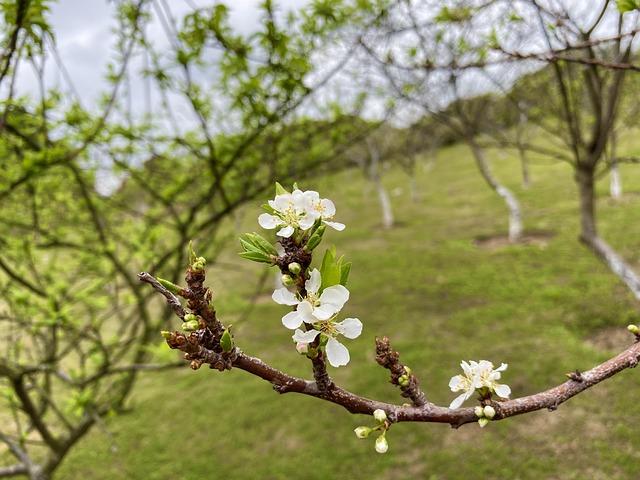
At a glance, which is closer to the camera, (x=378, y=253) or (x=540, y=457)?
(x=540, y=457)

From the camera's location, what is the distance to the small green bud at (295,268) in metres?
0.76

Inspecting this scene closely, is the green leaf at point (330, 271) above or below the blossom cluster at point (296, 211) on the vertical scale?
below

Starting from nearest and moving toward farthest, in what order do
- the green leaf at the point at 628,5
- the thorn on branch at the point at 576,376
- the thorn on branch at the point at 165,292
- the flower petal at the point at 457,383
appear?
the thorn on branch at the point at 165,292 → the thorn on branch at the point at 576,376 → the flower petal at the point at 457,383 → the green leaf at the point at 628,5

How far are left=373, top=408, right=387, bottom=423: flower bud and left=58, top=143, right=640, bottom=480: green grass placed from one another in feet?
8.78

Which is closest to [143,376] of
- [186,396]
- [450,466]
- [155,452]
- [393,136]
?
[186,396]

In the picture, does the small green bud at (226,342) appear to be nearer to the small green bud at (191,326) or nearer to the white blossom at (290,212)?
the small green bud at (191,326)

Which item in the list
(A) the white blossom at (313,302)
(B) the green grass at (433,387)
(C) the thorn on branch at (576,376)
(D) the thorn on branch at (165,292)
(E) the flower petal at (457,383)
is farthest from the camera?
(B) the green grass at (433,387)

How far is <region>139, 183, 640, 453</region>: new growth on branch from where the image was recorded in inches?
29.4

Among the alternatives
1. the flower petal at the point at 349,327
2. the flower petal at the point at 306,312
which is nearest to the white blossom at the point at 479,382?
the flower petal at the point at 349,327

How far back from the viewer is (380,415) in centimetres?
80

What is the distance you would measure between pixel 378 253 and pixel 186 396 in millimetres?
8568

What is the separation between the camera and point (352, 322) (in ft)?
2.78

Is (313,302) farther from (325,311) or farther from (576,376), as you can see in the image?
(576,376)

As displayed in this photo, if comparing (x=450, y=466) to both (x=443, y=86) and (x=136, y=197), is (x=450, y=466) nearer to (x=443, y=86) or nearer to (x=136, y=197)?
(x=136, y=197)
